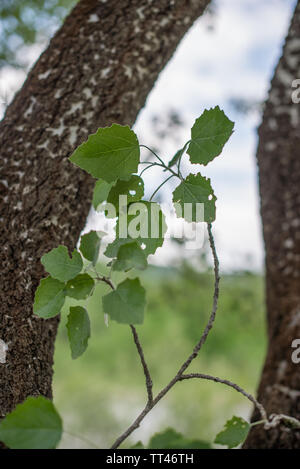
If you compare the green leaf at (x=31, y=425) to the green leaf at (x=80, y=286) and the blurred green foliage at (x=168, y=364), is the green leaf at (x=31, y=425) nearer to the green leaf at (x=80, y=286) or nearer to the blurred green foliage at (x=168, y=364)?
the green leaf at (x=80, y=286)

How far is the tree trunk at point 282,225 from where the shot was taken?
3.19 ft

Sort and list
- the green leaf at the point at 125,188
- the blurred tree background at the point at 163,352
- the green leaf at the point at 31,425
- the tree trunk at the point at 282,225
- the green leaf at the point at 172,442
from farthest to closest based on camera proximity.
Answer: the blurred tree background at the point at 163,352 < the tree trunk at the point at 282,225 < the green leaf at the point at 172,442 < the green leaf at the point at 125,188 < the green leaf at the point at 31,425

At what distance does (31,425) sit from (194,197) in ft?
0.75

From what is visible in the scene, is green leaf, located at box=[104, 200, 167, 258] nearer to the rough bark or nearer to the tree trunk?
the rough bark

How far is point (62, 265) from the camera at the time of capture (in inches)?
15.5

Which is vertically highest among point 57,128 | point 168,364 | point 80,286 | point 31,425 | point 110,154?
point 57,128

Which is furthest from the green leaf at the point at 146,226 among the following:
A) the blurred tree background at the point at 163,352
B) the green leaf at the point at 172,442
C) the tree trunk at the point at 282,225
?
the blurred tree background at the point at 163,352

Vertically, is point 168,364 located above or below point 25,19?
below

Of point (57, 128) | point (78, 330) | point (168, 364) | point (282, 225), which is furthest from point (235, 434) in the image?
point (168, 364)

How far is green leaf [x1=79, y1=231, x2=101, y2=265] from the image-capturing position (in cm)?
41

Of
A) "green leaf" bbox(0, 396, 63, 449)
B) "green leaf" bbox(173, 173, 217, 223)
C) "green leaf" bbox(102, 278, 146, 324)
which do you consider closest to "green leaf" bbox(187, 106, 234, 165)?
"green leaf" bbox(173, 173, 217, 223)

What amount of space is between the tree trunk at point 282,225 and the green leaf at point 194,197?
0.59 meters

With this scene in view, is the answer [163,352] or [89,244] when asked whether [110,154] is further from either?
[163,352]

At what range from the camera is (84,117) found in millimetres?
641
